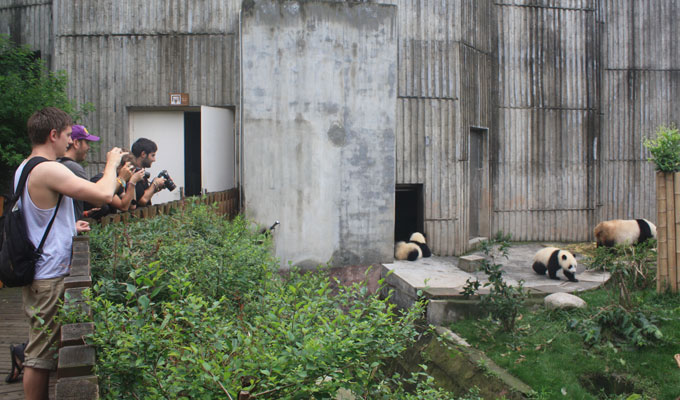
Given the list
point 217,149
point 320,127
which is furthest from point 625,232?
point 217,149

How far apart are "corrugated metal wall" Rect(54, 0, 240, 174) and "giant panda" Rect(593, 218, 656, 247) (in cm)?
706

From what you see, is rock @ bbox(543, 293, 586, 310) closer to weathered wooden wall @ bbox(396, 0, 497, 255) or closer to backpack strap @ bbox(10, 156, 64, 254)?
weathered wooden wall @ bbox(396, 0, 497, 255)

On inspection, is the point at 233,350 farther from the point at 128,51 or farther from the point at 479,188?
the point at 479,188

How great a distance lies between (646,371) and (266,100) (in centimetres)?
637

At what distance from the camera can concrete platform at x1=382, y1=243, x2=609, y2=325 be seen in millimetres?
7543

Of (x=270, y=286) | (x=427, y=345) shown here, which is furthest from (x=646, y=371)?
(x=270, y=286)

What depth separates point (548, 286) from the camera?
8.08 metres

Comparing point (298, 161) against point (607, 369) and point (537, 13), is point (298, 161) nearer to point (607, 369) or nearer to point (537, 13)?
point (607, 369)

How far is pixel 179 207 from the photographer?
5961 mm

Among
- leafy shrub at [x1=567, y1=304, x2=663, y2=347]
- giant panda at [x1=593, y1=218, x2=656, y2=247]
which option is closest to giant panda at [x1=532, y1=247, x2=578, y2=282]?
giant panda at [x1=593, y1=218, x2=656, y2=247]

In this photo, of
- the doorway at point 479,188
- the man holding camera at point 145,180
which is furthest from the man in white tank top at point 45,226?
the doorway at point 479,188

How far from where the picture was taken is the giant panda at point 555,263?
839 cm

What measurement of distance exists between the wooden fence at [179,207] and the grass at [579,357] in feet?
11.9

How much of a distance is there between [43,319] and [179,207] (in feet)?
9.64
